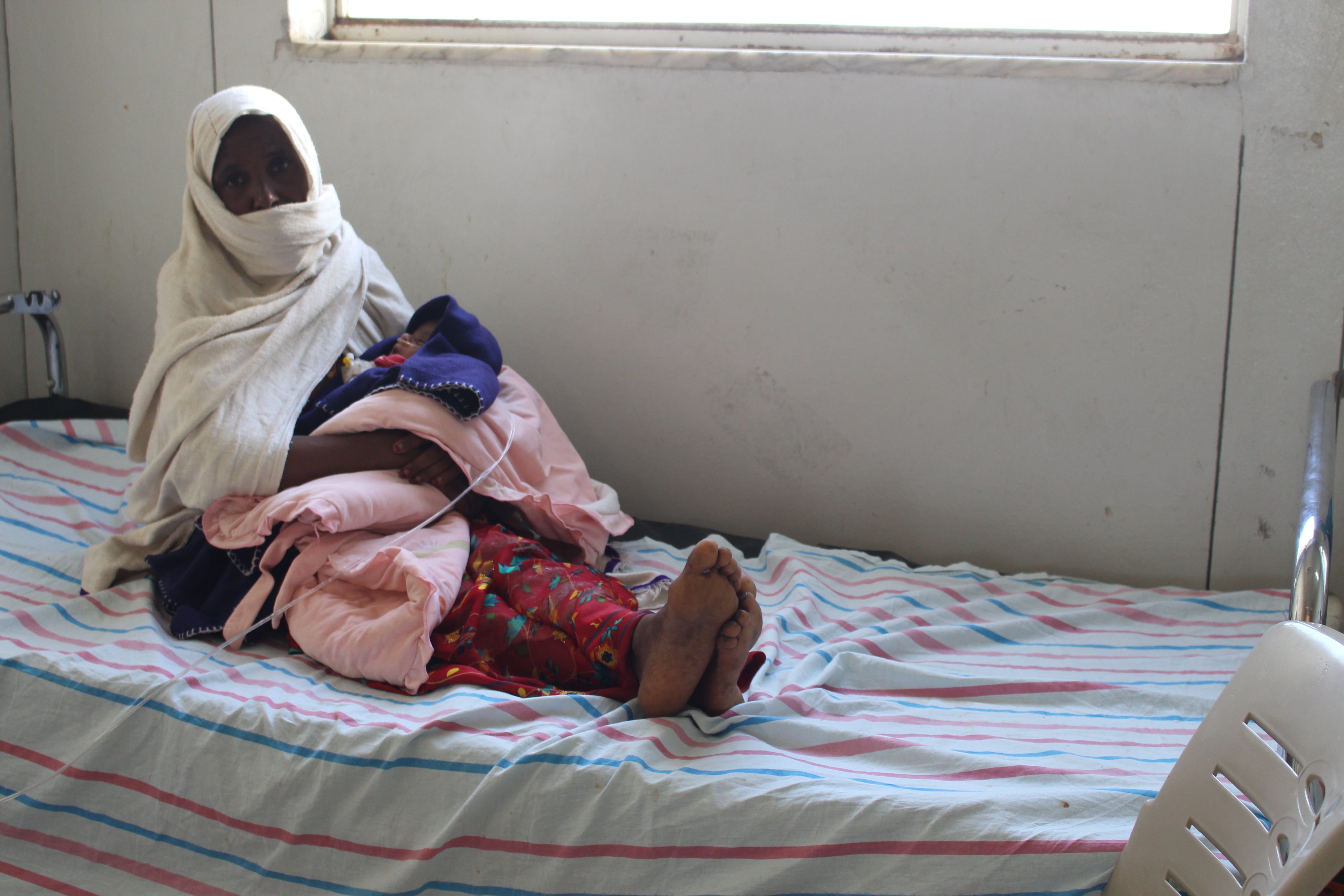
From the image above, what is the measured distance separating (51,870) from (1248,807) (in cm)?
138

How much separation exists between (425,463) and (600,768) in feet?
2.18

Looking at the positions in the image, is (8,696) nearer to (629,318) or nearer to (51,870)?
(51,870)

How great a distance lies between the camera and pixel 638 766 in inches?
41.4

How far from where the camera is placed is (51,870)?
1205 mm

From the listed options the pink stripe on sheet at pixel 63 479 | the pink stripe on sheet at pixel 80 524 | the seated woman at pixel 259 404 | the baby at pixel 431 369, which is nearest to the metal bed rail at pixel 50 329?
the pink stripe on sheet at pixel 63 479

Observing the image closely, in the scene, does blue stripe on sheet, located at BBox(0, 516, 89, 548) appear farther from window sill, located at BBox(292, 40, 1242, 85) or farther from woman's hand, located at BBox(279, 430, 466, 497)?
window sill, located at BBox(292, 40, 1242, 85)

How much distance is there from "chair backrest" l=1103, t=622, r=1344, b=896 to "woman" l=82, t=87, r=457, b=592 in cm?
112

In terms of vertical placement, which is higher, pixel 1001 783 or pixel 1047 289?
pixel 1047 289

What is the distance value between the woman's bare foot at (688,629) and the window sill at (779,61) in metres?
1.14

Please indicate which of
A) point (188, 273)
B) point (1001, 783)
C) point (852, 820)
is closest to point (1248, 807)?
point (1001, 783)

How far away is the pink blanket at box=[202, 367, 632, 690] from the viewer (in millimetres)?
1275

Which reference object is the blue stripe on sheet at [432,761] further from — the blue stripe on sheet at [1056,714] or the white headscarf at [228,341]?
the white headscarf at [228,341]

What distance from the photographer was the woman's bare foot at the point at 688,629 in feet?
3.53

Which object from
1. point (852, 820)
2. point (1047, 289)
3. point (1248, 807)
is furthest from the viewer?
point (1047, 289)
